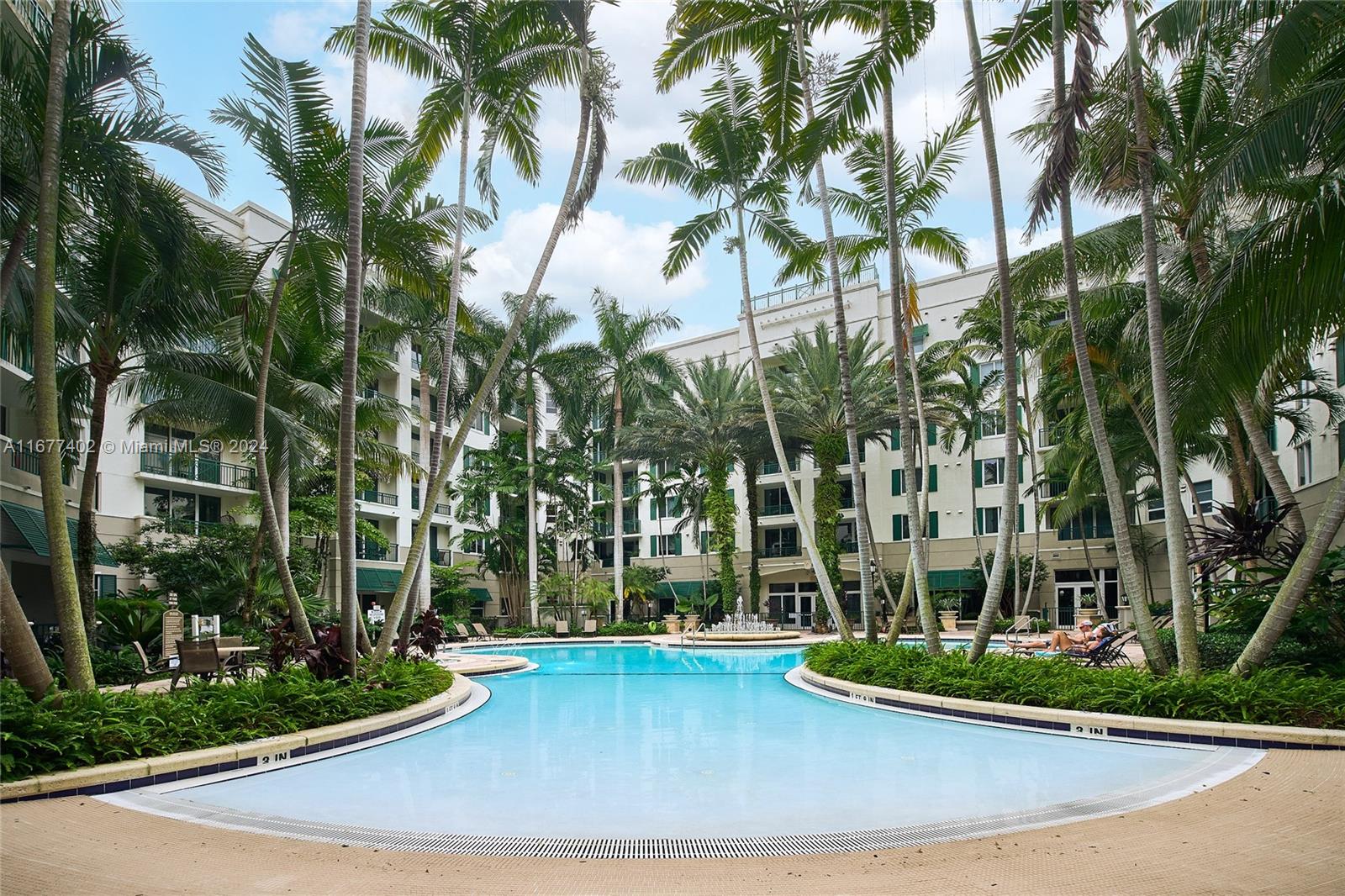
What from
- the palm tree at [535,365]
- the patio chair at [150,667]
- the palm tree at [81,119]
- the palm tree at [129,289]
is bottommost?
the patio chair at [150,667]

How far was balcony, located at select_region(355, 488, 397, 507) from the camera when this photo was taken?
38.3 meters

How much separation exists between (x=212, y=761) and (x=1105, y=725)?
9.36 meters

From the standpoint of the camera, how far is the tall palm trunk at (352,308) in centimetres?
1113

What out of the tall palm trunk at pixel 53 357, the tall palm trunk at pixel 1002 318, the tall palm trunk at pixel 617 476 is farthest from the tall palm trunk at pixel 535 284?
the tall palm trunk at pixel 617 476

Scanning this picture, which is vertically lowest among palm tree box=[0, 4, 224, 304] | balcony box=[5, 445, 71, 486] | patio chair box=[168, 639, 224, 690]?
patio chair box=[168, 639, 224, 690]

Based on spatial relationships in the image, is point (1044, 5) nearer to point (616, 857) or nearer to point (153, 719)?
point (616, 857)

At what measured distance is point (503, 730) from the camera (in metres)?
11.6

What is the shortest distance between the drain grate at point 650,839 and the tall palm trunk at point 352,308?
174 inches

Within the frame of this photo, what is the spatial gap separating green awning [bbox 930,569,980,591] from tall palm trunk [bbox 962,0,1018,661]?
2704 centimetres

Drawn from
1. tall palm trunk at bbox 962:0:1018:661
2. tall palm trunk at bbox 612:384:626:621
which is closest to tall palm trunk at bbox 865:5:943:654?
tall palm trunk at bbox 962:0:1018:661

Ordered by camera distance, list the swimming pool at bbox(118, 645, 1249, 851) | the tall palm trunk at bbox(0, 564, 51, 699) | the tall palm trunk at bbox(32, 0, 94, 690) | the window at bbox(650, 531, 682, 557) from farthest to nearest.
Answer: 1. the window at bbox(650, 531, 682, 557)
2. the tall palm trunk at bbox(32, 0, 94, 690)
3. the tall palm trunk at bbox(0, 564, 51, 699)
4. the swimming pool at bbox(118, 645, 1249, 851)

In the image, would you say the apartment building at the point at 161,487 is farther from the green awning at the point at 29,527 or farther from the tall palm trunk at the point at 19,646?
the tall palm trunk at the point at 19,646

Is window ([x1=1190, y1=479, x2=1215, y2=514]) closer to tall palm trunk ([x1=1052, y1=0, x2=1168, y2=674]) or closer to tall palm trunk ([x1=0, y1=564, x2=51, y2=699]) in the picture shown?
tall palm trunk ([x1=1052, y1=0, x2=1168, y2=674])

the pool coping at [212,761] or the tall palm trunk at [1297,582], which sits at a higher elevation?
the tall palm trunk at [1297,582]
